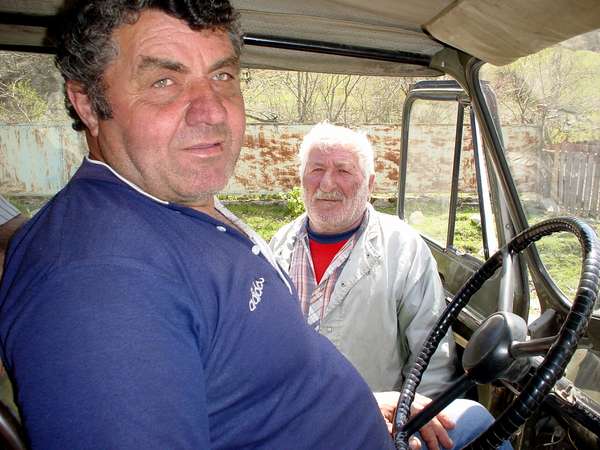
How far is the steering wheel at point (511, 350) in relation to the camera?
1.06 metres

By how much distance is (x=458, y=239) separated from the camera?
2945mm

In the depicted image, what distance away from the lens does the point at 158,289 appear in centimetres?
91

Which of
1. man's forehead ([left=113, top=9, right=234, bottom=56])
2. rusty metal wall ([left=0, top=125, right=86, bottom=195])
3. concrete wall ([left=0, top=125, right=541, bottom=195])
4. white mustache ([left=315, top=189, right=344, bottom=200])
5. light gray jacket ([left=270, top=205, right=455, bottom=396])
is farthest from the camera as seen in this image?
rusty metal wall ([left=0, top=125, right=86, bottom=195])

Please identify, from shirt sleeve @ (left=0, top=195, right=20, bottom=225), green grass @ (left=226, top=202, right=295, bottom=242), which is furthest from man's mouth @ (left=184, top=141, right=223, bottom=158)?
green grass @ (left=226, top=202, right=295, bottom=242)

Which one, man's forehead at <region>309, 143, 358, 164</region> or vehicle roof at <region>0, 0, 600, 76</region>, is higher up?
vehicle roof at <region>0, 0, 600, 76</region>

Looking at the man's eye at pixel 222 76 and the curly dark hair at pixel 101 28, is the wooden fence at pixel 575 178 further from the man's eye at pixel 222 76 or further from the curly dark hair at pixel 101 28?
the curly dark hair at pixel 101 28

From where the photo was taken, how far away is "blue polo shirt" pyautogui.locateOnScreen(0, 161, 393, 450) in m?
0.80

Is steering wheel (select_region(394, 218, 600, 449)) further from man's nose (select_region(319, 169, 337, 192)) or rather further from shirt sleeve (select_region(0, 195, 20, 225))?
shirt sleeve (select_region(0, 195, 20, 225))

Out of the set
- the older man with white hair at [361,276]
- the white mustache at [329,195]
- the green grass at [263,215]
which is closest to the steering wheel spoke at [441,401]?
the older man with white hair at [361,276]

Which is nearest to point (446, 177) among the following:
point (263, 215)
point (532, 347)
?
point (532, 347)

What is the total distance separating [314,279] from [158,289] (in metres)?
1.73

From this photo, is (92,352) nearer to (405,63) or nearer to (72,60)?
(72,60)

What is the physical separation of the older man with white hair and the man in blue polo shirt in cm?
93

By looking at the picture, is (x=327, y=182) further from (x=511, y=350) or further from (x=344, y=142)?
(x=511, y=350)
